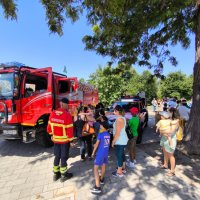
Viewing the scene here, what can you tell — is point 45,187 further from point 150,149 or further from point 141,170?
point 150,149

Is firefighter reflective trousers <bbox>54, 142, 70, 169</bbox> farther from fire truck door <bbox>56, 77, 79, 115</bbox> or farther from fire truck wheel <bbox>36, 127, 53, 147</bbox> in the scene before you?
fire truck door <bbox>56, 77, 79, 115</bbox>

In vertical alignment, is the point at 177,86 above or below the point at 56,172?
above

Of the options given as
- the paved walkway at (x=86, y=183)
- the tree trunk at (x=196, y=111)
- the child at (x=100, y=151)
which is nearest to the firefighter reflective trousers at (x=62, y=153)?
the paved walkway at (x=86, y=183)

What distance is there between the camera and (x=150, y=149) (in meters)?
6.19

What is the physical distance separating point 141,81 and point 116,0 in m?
38.7

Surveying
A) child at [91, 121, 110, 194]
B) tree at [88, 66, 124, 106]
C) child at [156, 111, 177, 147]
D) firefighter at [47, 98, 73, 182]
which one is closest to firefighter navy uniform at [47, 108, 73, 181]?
firefighter at [47, 98, 73, 182]

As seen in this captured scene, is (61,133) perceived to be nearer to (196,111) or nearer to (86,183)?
(86,183)

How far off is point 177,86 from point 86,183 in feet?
126

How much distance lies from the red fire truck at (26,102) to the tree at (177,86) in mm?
35426

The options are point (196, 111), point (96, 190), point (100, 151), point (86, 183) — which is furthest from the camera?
point (196, 111)

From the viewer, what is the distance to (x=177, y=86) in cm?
3819

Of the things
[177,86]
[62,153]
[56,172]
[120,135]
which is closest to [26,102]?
[62,153]

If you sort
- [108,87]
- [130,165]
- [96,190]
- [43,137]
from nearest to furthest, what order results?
[96,190] < [130,165] < [43,137] < [108,87]

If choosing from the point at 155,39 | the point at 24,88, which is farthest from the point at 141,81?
the point at 24,88
